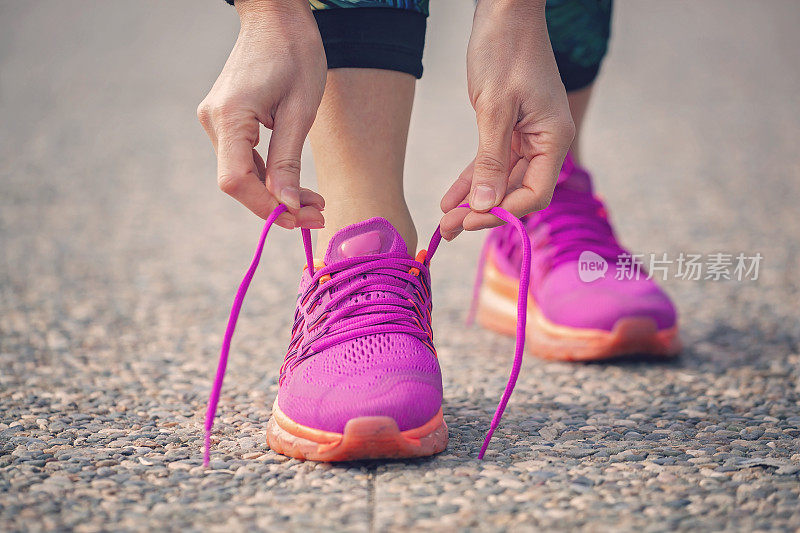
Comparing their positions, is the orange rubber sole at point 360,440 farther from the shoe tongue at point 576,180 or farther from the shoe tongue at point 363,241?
the shoe tongue at point 576,180

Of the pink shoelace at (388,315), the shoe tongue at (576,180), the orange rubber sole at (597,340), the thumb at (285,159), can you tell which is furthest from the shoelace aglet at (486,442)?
the shoe tongue at (576,180)

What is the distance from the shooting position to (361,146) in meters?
1.07

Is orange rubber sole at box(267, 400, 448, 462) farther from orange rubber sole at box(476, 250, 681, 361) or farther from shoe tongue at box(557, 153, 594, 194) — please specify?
Answer: shoe tongue at box(557, 153, 594, 194)

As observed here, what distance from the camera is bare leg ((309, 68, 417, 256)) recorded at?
107 centimetres

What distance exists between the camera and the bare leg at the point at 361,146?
1.07 metres

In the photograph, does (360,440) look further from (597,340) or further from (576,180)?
(576,180)

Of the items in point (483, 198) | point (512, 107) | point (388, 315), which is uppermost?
point (512, 107)

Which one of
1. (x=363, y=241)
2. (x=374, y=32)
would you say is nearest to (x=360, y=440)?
(x=363, y=241)

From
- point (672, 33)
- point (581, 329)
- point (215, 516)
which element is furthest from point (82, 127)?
point (672, 33)

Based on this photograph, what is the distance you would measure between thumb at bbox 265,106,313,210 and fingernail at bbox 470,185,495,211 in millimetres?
211

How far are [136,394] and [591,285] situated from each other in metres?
0.78

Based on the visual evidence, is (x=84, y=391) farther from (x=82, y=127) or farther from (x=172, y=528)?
(x=82, y=127)

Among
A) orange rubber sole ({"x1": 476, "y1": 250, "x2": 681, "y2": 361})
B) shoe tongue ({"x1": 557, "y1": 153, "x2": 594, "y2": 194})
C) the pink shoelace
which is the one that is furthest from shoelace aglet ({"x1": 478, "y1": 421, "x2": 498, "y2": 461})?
shoe tongue ({"x1": 557, "y1": 153, "x2": 594, "y2": 194})

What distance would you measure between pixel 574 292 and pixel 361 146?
0.53m
